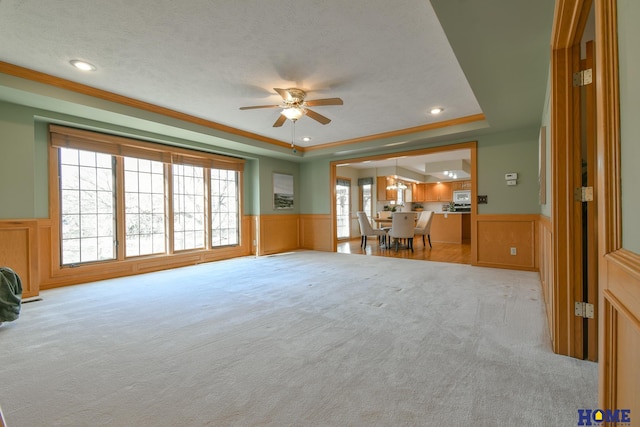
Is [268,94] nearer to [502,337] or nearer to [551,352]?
[502,337]

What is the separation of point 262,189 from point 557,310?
5609 millimetres

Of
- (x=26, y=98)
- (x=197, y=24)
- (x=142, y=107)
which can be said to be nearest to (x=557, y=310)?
(x=197, y=24)

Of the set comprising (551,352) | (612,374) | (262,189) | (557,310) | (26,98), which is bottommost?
(551,352)

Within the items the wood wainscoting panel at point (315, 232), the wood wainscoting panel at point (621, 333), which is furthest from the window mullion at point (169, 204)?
the wood wainscoting panel at point (621, 333)

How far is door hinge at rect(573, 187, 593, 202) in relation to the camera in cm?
182

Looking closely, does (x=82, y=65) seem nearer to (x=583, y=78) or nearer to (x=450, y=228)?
(x=583, y=78)

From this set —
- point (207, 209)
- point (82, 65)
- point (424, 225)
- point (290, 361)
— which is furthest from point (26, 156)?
point (424, 225)

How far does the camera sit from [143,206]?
4941 millimetres

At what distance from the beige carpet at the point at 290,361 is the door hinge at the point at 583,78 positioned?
1.78 metres

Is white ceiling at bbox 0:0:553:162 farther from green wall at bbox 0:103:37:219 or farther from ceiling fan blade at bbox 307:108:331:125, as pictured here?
green wall at bbox 0:103:37:219

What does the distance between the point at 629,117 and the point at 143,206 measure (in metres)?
5.66

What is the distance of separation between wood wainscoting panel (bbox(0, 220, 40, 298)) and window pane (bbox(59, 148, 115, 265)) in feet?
1.77

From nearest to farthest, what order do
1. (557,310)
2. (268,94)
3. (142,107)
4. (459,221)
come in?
(557,310), (268,94), (142,107), (459,221)

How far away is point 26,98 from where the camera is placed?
125 inches
